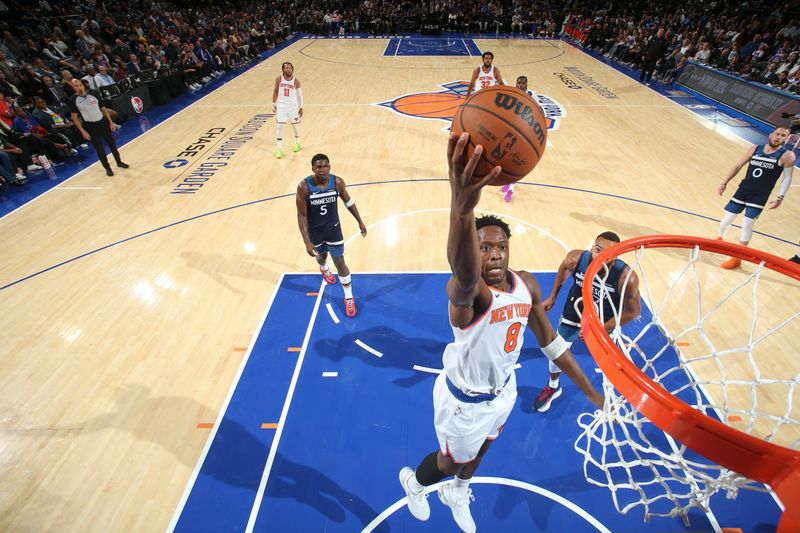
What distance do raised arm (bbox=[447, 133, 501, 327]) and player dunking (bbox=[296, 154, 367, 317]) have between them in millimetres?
2941

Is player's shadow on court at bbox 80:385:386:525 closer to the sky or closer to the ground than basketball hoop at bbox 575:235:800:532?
closer to the ground

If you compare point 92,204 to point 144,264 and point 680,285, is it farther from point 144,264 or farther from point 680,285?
point 680,285

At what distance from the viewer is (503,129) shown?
71.7 inches

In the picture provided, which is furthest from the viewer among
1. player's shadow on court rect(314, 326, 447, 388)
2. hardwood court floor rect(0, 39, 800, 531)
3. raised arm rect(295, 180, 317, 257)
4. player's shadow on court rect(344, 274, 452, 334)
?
player's shadow on court rect(344, 274, 452, 334)

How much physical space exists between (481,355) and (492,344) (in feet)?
0.29

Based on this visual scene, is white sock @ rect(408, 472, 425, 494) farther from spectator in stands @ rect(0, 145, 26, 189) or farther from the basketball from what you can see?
spectator in stands @ rect(0, 145, 26, 189)

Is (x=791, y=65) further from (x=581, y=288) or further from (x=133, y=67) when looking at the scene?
(x=133, y=67)

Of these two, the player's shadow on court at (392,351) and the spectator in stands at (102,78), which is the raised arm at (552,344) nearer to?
the player's shadow on court at (392,351)

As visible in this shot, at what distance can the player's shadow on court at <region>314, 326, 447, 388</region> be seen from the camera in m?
4.33

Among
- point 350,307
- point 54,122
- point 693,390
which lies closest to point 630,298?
point 693,390

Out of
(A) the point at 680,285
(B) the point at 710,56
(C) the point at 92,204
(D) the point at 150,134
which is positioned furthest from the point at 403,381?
(B) the point at 710,56

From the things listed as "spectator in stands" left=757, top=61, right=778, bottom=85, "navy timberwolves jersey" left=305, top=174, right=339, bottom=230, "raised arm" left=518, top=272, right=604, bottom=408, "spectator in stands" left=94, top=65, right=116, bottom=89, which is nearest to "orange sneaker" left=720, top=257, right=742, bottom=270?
"raised arm" left=518, top=272, right=604, bottom=408

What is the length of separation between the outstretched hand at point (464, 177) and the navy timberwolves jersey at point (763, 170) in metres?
5.68

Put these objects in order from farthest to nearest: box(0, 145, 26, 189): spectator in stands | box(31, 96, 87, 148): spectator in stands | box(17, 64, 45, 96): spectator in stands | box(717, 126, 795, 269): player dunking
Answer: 1. box(17, 64, 45, 96): spectator in stands
2. box(31, 96, 87, 148): spectator in stands
3. box(0, 145, 26, 189): spectator in stands
4. box(717, 126, 795, 269): player dunking
